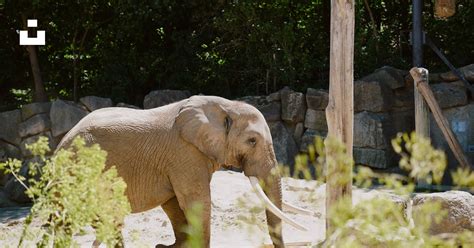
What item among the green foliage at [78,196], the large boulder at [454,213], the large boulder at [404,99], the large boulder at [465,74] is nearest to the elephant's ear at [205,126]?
the large boulder at [454,213]

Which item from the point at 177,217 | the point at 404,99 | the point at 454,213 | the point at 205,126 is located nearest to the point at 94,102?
the point at 404,99

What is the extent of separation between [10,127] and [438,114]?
238 inches

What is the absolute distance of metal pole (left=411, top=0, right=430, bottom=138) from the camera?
37.8 feet

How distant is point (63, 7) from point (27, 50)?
0.92 meters

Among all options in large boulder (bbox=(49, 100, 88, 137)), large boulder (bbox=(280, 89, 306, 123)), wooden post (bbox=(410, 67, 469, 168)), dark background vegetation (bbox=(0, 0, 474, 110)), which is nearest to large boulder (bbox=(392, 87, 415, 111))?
dark background vegetation (bbox=(0, 0, 474, 110))

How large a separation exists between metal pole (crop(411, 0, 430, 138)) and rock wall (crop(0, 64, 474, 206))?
412 mm

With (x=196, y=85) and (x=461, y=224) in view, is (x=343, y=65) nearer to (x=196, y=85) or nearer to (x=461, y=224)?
(x=461, y=224)

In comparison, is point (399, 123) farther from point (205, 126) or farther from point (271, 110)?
point (205, 126)

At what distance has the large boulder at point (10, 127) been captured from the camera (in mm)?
12766

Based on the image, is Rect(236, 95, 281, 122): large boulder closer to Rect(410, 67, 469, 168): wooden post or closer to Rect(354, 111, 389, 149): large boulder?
Rect(354, 111, 389, 149): large boulder

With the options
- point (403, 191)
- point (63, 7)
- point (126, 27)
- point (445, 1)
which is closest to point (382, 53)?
point (445, 1)

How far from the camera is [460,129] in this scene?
1226 centimetres

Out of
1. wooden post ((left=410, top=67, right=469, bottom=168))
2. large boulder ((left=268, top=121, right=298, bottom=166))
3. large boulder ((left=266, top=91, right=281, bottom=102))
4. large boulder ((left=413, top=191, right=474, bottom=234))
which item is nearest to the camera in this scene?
large boulder ((left=413, top=191, right=474, bottom=234))

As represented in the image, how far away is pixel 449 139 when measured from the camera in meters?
11.4
